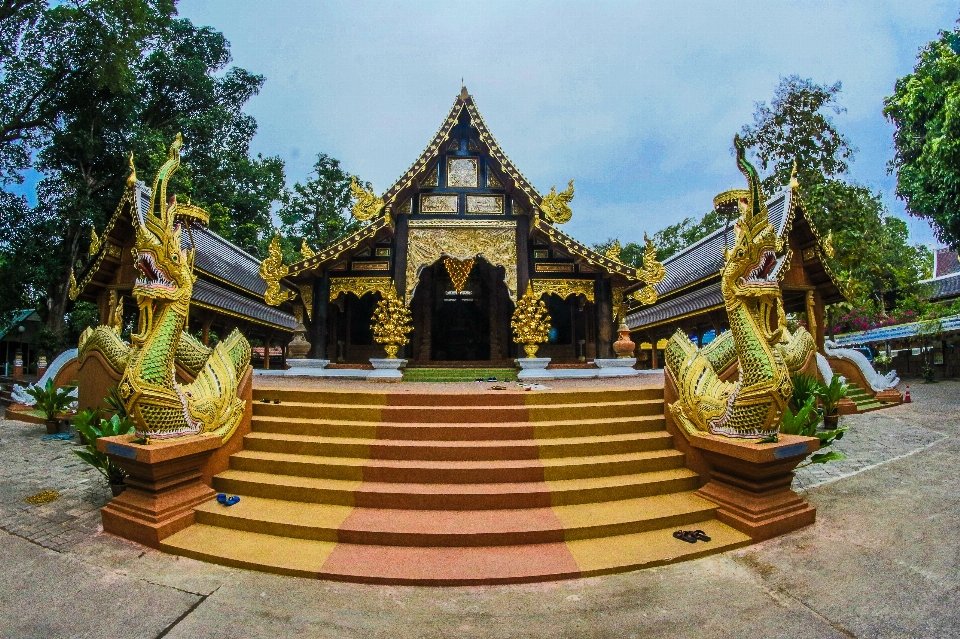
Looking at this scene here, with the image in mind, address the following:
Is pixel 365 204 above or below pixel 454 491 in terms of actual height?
above

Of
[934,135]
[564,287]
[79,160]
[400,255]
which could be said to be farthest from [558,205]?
[79,160]

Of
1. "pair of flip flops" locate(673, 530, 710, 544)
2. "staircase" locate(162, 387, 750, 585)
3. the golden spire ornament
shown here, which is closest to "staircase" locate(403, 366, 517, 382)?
the golden spire ornament

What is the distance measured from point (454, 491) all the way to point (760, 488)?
2714mm

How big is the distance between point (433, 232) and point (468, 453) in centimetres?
783

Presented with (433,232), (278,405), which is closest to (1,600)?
(278,405)

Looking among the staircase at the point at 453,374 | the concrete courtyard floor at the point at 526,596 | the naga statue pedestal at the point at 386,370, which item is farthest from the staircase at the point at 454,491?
the staircase at the point at 453,374

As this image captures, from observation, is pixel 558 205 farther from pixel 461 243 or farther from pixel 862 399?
pixel 862 399

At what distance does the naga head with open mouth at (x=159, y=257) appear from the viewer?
4.36 metres

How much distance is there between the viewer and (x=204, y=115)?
85.5ft

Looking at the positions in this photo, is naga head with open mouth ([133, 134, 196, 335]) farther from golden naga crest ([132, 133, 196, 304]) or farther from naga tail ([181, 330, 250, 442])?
naga tail ([181, 330, 250, 442])

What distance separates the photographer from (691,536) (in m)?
3.84

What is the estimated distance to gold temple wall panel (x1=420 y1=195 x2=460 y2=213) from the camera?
11.9 m

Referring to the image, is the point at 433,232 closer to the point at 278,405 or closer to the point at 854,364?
the point at 278,405

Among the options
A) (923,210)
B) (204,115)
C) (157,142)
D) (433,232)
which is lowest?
(433,232)
